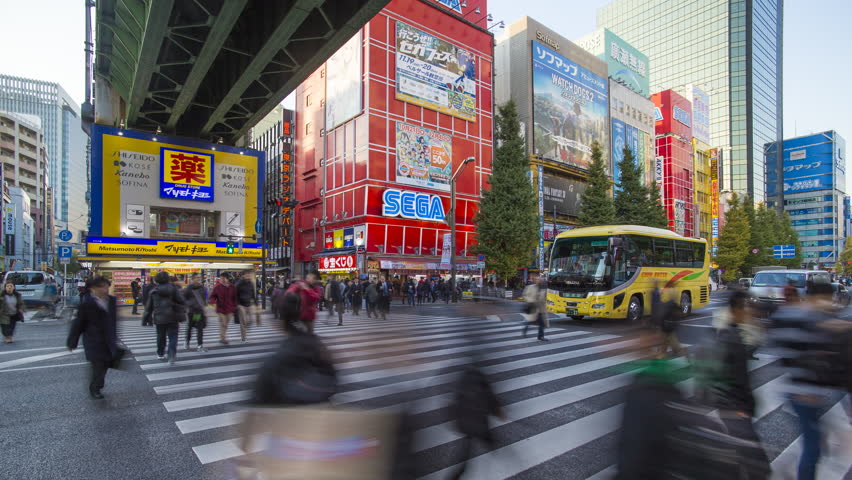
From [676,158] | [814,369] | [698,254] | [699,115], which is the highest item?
[699,115]

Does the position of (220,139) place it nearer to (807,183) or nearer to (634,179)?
(634,179)

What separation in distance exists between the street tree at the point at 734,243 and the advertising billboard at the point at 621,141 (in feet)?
41.5

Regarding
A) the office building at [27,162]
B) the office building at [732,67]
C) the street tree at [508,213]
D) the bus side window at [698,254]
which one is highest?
the office building at [732,67]

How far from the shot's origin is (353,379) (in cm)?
711

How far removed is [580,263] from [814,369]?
11.8 metres

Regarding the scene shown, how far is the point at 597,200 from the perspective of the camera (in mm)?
37812

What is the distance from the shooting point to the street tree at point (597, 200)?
37.6 meters

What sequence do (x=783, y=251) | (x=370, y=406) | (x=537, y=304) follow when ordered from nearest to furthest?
(x=370, y=406) < (x=537, y=304) < (x=783, y=251)

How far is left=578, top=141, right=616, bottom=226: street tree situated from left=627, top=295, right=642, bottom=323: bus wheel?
78.6 ft

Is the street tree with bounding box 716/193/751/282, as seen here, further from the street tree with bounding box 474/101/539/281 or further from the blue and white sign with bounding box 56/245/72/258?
the blue and white sign with bounding box 56/245/72/258

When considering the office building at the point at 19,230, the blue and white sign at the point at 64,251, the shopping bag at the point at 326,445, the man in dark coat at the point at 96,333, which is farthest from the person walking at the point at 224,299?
the office building at the point at 19,230

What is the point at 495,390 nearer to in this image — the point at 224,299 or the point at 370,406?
the point at 370,406

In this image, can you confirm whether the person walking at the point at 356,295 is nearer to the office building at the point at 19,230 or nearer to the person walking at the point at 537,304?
the person walking at the point at 537,304

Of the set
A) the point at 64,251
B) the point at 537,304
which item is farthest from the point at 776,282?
the point at 64,251
